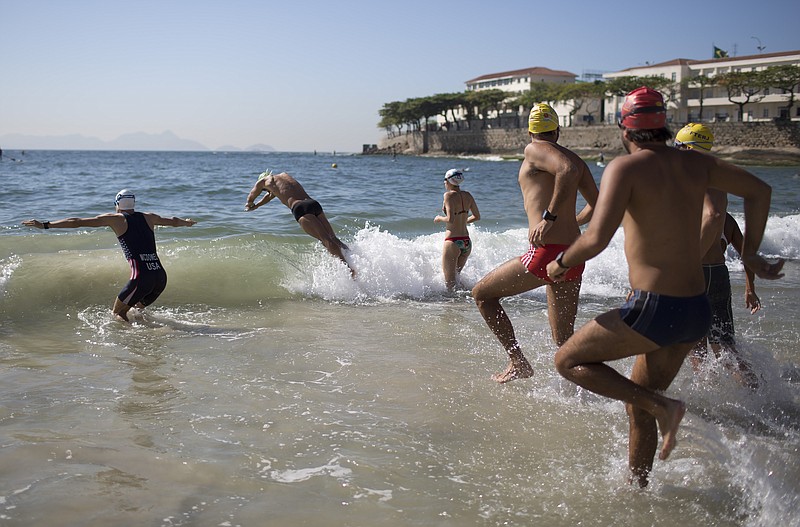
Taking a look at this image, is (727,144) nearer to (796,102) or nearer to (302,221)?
(796,102)

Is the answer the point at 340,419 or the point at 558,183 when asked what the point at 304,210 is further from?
the point at 558,183

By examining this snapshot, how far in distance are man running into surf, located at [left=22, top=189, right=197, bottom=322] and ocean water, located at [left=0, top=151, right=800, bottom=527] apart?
0.30 metres

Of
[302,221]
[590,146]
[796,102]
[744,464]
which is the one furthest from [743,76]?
[744,464]

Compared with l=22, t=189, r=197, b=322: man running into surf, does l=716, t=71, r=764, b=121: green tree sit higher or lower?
higher

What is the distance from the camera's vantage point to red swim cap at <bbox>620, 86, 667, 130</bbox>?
123 inches

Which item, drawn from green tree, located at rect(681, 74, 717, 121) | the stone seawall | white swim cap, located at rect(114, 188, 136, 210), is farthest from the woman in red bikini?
green tree, located at rect(681, 74, 717, 121)

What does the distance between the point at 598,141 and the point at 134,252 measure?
228 feet

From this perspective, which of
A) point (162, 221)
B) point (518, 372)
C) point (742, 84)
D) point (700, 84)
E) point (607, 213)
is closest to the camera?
point (607, 213)

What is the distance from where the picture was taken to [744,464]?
11.6 feet

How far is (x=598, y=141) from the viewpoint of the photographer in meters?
71.4

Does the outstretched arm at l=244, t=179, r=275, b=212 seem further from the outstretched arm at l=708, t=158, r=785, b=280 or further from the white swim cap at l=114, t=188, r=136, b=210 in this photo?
the outstretched arm at l=708, t=158, r=785, b=280

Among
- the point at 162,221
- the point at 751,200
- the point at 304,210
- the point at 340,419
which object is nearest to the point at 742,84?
the point at 304,210

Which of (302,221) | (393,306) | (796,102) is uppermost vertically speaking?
(796,102)

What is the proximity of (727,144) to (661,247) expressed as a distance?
217 feet
